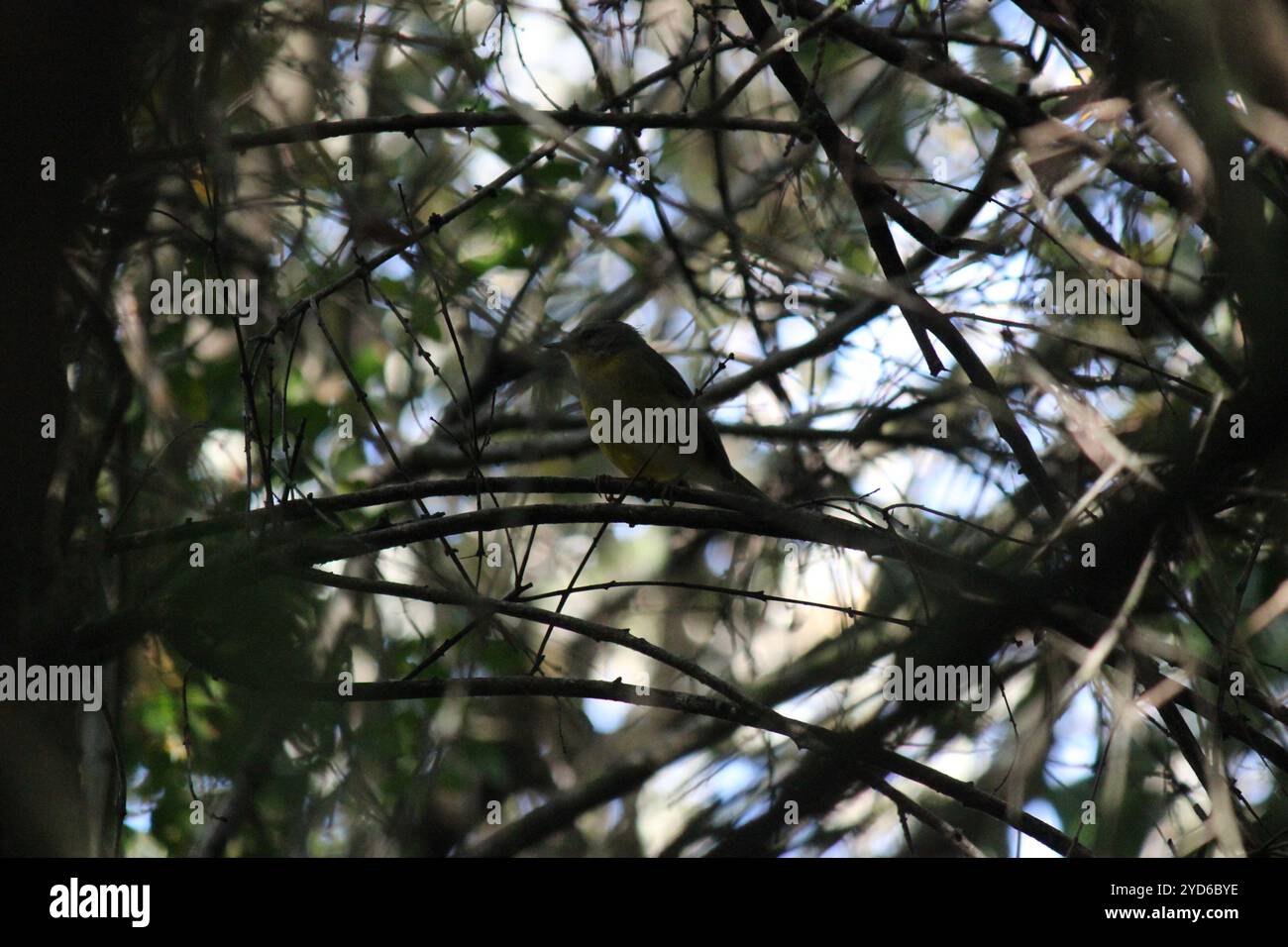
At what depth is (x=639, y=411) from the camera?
640 centimetres

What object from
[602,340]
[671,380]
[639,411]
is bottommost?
[639,411]

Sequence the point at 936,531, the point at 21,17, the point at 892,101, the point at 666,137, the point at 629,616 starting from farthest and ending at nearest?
the point at 629,616
the point at 666,137
the point at 936,531
the point at 892,101
the point at 21,17

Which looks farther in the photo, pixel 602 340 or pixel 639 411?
pixel 602 340

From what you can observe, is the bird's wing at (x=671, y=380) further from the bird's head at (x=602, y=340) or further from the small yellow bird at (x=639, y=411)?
the bird's head at (x=602, y=340)

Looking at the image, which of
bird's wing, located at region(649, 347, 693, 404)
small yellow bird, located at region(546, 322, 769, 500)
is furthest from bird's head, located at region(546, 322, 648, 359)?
bird's wing, located at region(649, 347, 693, 404)

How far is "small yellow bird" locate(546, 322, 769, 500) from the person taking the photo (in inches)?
241

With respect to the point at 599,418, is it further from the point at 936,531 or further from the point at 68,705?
the point at 68,705

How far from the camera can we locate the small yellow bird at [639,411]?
6.11 meters

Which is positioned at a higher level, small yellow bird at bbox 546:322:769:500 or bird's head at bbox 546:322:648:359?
bird's head at bbox 546:322:648:359

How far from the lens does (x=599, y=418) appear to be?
6.07 metres

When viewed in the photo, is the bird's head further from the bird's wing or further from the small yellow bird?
the bird's wing

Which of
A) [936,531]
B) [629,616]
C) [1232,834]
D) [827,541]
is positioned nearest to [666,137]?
[936,531]

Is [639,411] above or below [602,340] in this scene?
below
